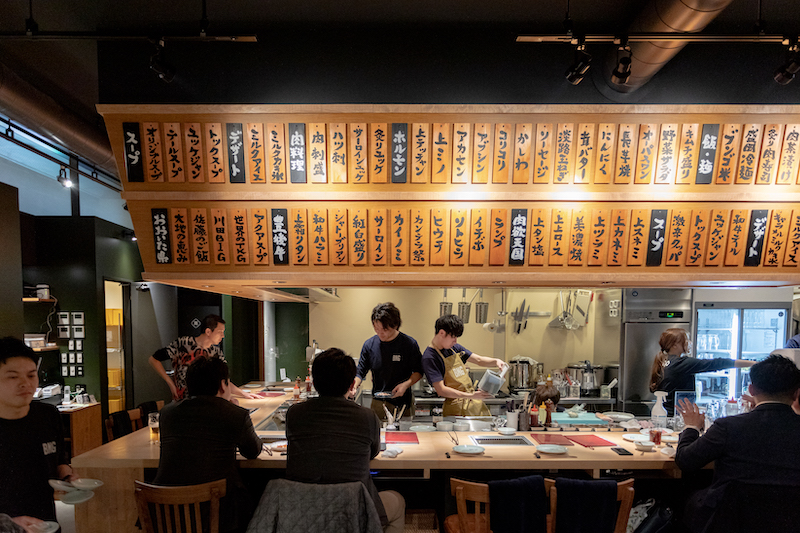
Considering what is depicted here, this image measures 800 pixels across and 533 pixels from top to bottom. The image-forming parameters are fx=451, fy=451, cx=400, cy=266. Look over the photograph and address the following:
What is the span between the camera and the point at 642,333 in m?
5.15

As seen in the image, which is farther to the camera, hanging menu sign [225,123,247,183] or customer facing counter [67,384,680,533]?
hanging menu sign [225,123,247,183]

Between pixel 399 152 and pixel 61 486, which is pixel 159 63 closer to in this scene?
pixel 399 152

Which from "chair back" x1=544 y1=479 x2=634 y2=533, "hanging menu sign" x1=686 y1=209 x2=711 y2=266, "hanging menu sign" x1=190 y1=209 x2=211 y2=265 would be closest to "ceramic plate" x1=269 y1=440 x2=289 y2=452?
"hanging menu sign" x1=190 y1=209 x2=211 y2=265

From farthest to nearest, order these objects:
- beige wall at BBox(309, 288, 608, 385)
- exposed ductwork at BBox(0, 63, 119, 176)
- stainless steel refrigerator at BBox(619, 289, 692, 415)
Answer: beige wall at BBox(309, 288, 608, 385), stainless steel refrigerator at BBox(619, 289, 692, 415), exposed ductwork at BBox(0, 63, 119, 176)

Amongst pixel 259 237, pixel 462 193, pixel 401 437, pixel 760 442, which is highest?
pixel 462 193

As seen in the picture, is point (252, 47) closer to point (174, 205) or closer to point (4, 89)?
point (174, 205)

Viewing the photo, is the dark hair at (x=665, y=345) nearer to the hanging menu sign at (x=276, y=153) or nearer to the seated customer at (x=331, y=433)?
the seated customer at (x=331, y=433)

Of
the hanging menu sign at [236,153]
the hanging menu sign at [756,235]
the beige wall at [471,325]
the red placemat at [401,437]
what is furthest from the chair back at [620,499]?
the beige wall at [471,325]

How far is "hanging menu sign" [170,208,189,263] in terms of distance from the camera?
2994 mm

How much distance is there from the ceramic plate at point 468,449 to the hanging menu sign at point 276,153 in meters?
2.00

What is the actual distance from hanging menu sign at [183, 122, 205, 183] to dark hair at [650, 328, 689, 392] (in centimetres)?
385

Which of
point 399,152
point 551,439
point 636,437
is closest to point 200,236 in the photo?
point 399,152

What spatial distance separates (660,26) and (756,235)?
1.61 metres

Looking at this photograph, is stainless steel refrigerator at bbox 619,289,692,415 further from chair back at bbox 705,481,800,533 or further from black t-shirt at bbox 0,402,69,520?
black t-shirt at bbox 0,402,69,520
